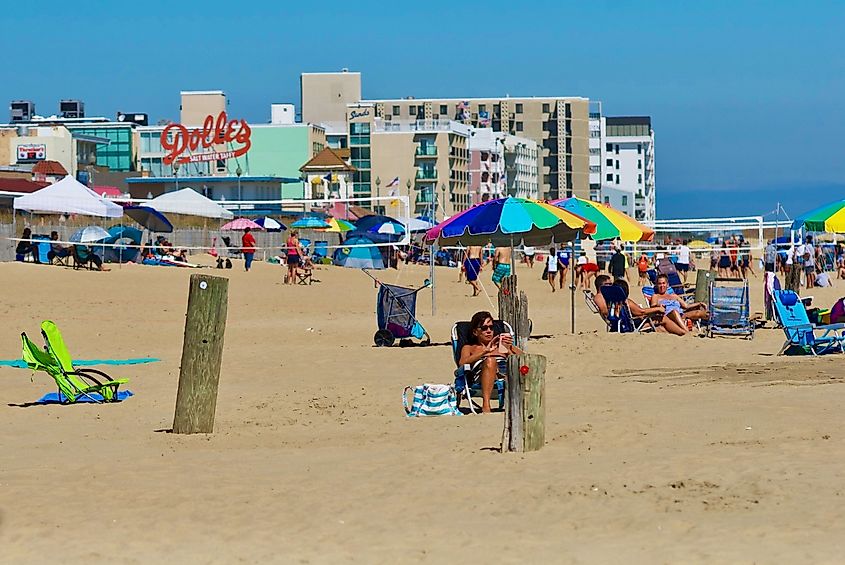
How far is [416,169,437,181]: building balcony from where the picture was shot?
111 metres

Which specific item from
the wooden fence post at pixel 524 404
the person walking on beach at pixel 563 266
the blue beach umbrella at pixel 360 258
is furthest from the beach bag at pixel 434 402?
the blue beach umbrella at pixel 360 258

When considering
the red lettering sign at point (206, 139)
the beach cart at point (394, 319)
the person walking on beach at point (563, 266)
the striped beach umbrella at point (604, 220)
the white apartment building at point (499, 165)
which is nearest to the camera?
the striped beach umbrella at point (604, 220)

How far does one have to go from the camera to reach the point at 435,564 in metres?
5.71

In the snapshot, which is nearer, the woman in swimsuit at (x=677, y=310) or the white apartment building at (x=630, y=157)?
the woman in swimsuit at (x=677, y=310)

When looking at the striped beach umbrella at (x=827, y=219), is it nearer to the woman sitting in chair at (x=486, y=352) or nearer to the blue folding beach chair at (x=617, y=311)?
the blue folding beach chair at (x=617, y=311)

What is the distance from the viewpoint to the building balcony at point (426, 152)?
111750 millimetres

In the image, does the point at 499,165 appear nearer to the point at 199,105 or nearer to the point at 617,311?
the point at 199,105

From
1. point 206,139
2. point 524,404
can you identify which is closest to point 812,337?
point 524,404

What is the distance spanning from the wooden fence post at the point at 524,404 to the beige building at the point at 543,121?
5107 inches

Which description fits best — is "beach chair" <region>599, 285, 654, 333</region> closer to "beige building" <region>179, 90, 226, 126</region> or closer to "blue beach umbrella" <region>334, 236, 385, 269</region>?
"blue beach umbrella" <region>334, 236, 385, 269</region>

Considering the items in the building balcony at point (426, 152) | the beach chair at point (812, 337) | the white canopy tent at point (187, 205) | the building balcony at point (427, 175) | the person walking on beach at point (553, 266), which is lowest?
the beach chair at point (812, 337)

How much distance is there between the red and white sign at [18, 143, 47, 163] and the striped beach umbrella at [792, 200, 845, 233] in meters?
82.7

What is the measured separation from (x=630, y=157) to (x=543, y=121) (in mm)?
42451

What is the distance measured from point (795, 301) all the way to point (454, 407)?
6840mm
